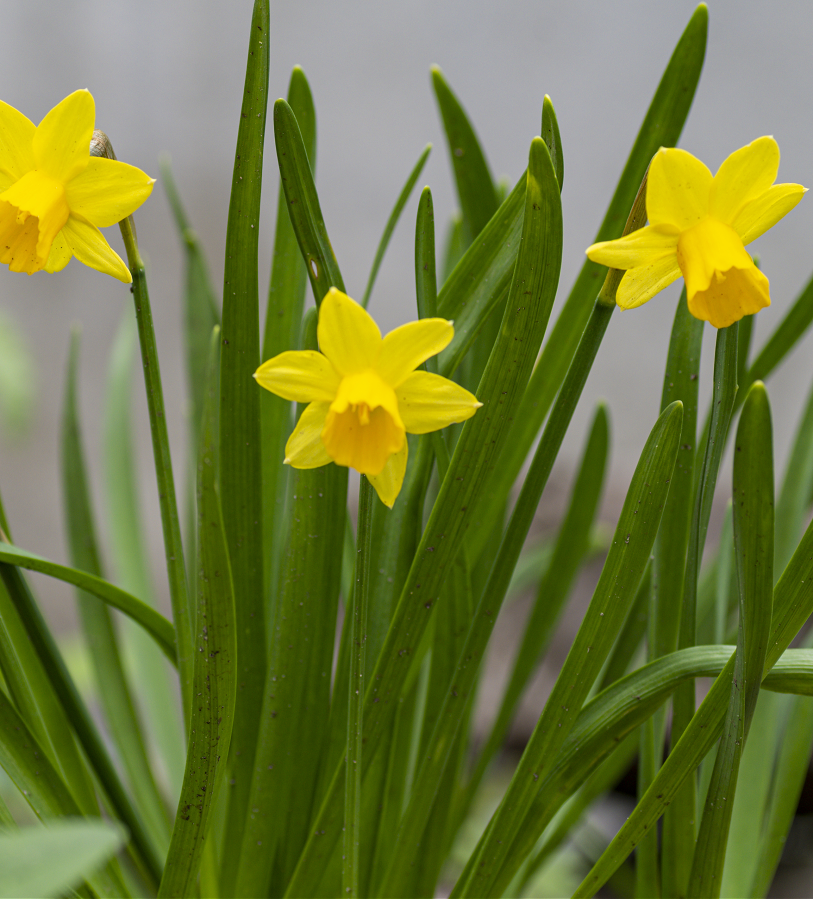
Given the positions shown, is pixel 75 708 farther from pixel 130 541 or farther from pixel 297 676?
pixel 130 541

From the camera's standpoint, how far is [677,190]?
0.19 metres

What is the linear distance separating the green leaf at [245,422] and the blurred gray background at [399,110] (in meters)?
0.77

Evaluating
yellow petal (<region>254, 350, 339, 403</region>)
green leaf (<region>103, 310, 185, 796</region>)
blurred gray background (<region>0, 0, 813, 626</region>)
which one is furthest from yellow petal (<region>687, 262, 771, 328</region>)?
blurred gray background (<region>0, 0, 813, 626</region>)

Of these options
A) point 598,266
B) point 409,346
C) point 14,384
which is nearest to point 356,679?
point 409,346

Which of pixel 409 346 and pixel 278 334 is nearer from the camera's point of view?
pixel 409 346

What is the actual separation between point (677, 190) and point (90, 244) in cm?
17

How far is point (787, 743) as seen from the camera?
39 cm

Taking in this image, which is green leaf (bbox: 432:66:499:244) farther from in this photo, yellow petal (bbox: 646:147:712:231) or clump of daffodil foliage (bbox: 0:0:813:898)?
yellow petal (bbox: 646:147:712:231)

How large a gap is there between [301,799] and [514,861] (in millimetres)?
103

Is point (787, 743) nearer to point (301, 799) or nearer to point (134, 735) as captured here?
point (301, 799)

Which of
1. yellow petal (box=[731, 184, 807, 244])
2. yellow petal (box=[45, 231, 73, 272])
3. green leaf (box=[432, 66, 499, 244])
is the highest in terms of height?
green leaf (box=[432, 66, 499, 244])

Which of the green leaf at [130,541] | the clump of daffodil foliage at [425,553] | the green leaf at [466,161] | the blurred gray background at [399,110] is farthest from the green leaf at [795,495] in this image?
the blurred gray background at [399,110]

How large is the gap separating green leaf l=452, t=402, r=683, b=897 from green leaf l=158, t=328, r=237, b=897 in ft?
0.38

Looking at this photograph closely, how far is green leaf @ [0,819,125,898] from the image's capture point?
4.4 inches
